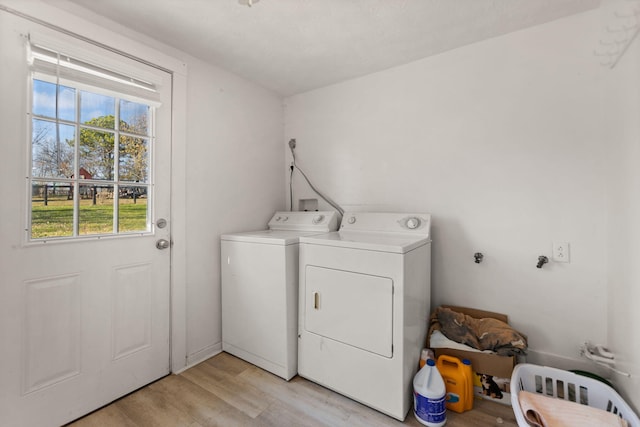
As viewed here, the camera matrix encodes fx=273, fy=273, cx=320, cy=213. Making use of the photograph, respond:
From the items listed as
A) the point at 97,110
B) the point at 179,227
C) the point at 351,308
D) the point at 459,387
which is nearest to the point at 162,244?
the point at 179,227

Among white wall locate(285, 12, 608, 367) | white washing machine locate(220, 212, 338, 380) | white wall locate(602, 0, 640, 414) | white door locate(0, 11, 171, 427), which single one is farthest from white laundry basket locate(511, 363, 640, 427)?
white door locate(0, 11, 171, 427)

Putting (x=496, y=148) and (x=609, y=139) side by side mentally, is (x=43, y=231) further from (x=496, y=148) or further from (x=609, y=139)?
(x=609, y=139)

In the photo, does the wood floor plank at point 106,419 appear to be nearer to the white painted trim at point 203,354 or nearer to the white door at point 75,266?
the white door at point 75,266

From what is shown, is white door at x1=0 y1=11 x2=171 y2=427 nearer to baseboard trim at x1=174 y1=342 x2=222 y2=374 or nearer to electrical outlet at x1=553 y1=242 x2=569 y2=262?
baseboard trim at x1=174 y1=342 x2=222 y2=374

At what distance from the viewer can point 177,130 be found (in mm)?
1848

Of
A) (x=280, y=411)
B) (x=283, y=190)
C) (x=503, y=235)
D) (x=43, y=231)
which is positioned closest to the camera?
(x=43, y=231)

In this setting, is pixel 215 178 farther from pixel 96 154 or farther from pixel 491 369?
pixel 491 369

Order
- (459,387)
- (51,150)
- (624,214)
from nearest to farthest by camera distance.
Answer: (624,214) < (51,150) < (459,387)

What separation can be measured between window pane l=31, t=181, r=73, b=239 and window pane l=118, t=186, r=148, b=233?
233mm

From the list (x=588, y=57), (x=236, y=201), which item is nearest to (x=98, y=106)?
(x=236, y=201)

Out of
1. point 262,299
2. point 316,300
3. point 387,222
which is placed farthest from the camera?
point 387,222

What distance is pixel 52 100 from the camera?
1.37 meters

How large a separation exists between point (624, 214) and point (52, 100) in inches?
110

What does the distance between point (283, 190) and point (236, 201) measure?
597 millimetres
